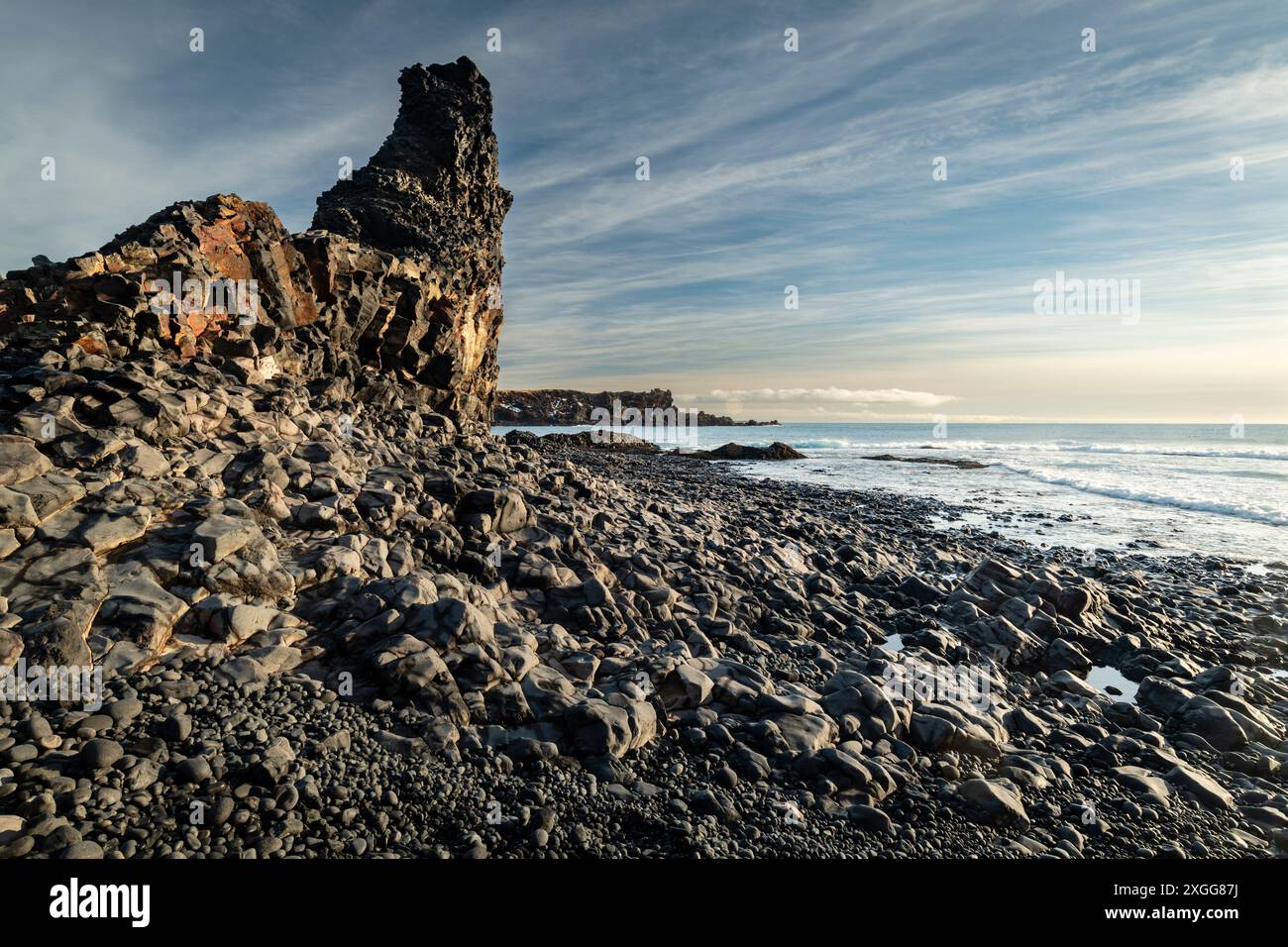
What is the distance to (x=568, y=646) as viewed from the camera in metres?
8.62

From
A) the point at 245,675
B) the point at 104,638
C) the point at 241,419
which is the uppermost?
the point at 241,419

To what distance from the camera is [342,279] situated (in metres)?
21.2

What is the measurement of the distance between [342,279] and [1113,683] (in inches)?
970

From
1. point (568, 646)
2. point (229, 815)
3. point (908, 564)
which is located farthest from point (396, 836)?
point (908, 564)

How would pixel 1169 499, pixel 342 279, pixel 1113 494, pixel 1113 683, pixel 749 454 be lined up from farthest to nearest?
1. pixel 749 454
2. pixel 1113 494
3. pixel 1169 499
4. pixel 342 279
5. pixel 1113 683

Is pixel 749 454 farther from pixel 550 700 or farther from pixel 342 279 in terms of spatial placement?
pixel 550 700

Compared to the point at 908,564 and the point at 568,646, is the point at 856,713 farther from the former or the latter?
the point at 908,564

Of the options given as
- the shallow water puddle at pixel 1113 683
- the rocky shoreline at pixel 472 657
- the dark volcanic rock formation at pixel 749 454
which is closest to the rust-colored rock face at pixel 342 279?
the rocky shoreline at pixel 472 657

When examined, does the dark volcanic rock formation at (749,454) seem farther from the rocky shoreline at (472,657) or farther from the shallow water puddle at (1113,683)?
the shallow water puddle at (1113,683)

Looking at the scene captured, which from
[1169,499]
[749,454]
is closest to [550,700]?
[1169,499]

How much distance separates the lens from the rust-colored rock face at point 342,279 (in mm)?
11992
